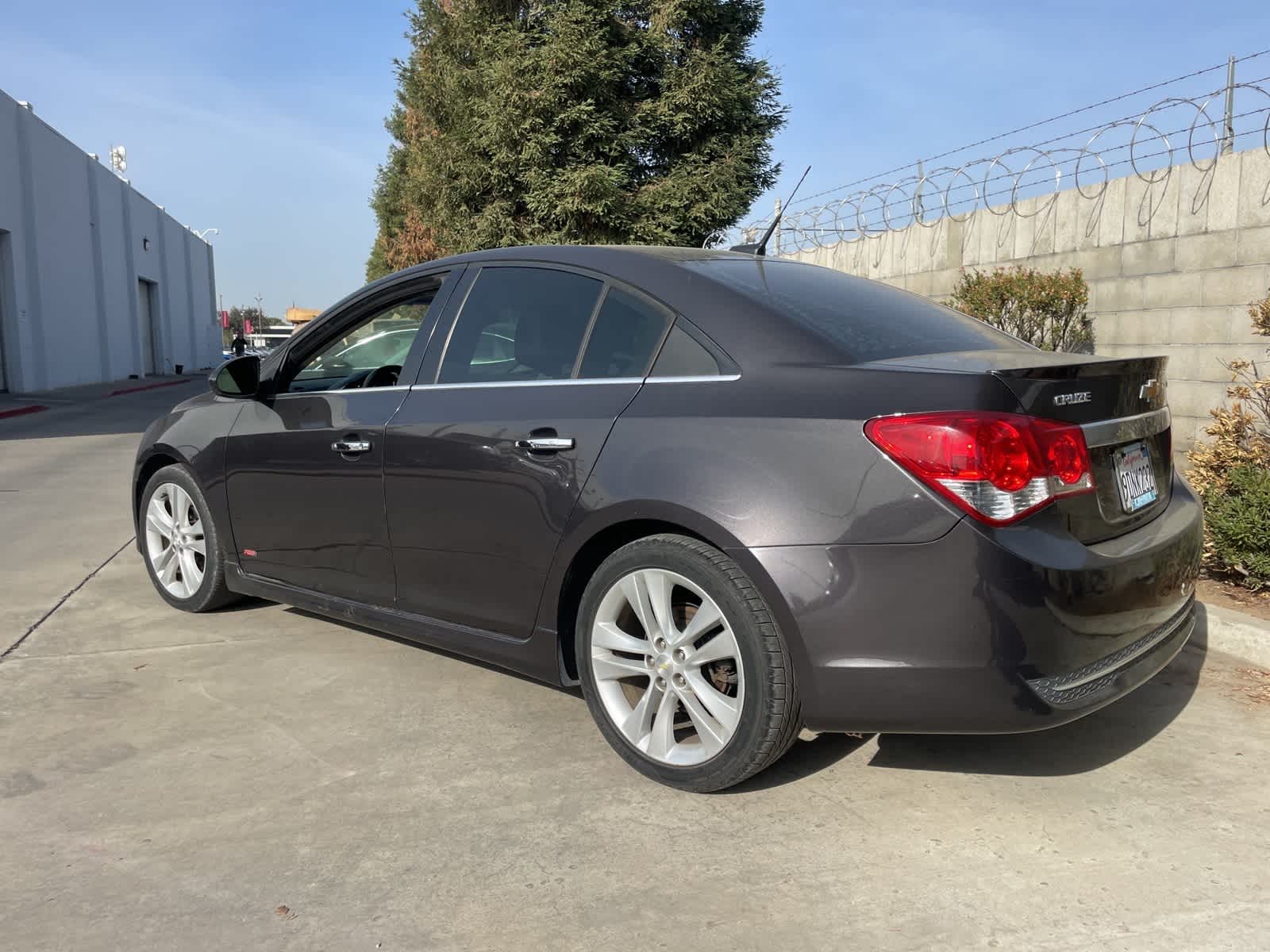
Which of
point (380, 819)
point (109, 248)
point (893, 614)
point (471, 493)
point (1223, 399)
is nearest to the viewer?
point (893, 614)

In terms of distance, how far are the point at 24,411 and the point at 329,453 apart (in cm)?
1928

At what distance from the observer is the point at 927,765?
333cm

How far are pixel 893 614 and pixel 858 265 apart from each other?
32.5 ft

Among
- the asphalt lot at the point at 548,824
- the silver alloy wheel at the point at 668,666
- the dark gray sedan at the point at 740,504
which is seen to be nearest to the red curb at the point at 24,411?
the asphalt lot at the point at 548,824

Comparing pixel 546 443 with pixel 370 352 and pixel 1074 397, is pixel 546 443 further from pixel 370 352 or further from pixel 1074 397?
pixel 370 352

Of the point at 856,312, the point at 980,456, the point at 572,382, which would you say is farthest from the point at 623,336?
the point at 980,456

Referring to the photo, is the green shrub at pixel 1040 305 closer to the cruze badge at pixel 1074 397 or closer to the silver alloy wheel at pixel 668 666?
the cruze badge at pixel 1074 397

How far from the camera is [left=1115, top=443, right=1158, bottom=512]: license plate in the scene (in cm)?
303

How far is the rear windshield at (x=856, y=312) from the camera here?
10.5 ft

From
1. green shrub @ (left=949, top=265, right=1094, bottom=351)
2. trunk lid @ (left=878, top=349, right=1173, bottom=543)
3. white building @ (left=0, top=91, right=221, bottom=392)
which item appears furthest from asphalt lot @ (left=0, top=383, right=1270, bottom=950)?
white building @ (left=0, top=91, right=221, bottom=392)

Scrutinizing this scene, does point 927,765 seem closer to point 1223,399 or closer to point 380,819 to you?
point 380,819

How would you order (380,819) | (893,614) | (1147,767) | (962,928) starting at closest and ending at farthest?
(962,928)
(893,614)
(380,819)
(1147,767)

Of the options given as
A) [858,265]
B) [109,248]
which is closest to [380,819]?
[858,265]

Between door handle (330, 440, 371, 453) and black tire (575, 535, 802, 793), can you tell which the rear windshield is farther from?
door handle (330, 440, 371, 453)
